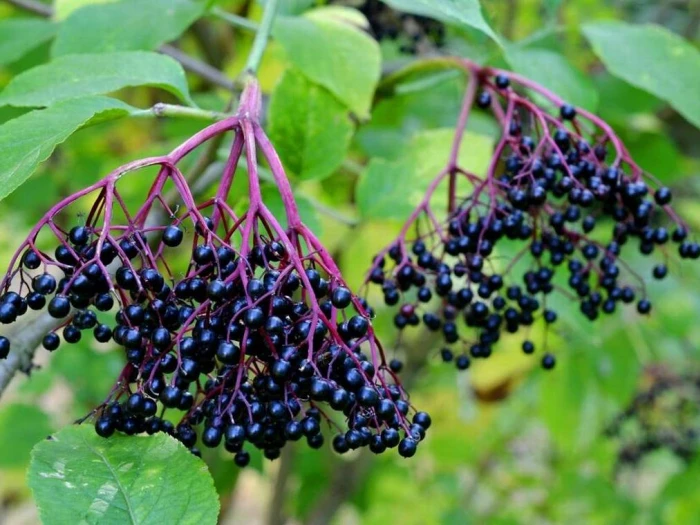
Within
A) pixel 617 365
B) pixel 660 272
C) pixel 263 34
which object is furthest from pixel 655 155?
pixel 263 34

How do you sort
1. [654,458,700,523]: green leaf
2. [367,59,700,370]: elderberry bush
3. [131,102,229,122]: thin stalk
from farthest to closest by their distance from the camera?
[654,458,700,523]: green leaf → [367,59,700,370]: elderberry bush → [131,102,229,122]: thin stalk

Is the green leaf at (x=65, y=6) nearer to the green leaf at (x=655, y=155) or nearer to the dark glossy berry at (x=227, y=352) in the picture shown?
the dark glossy berry at (x=227, y=352)

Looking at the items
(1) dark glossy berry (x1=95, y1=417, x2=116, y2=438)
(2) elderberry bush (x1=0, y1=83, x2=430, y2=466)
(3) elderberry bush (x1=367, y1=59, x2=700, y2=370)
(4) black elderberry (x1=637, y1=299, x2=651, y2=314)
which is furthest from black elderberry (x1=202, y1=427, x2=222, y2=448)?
(4) black elderberry (x1=637, y1=299, x2=651, y2=314)

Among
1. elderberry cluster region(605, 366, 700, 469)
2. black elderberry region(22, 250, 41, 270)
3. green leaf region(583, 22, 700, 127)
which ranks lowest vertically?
elderberry cluster region(605, 366, 700, 469)

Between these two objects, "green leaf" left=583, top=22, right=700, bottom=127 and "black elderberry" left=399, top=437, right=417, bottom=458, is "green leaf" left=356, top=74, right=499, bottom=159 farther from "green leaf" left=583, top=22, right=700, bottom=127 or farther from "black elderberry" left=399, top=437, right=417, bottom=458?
"black elderberry" left=399, top=437, right=417, bottom=458

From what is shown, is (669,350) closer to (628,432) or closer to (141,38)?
(628,432)

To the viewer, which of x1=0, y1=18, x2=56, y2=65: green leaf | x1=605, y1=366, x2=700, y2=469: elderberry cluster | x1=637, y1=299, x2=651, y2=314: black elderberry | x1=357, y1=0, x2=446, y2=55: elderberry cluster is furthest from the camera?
x1=605, y1=366, x2=700, y2=469: elderberry cluster
